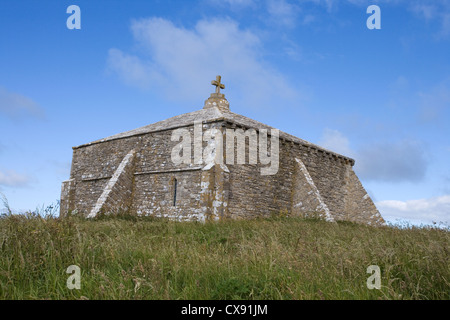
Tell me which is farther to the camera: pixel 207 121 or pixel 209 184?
pixel 207 121

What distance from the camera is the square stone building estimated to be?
16.1 meters

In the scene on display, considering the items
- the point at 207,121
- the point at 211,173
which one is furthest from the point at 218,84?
the point at 211,173

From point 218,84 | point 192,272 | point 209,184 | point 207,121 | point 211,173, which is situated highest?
point 218,84

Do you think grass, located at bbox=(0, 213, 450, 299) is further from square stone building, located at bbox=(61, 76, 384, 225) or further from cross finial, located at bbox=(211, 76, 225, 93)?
cross finial, located at bbox=(211, 76, 225, 93)

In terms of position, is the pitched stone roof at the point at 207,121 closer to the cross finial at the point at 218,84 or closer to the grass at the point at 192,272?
the cross finial at the point at 218,84

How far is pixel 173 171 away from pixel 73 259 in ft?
37.6

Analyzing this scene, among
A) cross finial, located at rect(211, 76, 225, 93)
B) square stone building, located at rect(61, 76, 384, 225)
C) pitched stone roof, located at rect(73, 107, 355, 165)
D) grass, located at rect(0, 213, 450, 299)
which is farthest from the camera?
cross finial, located at rect(211, 76, 225, 93)

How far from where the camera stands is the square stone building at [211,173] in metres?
16.1

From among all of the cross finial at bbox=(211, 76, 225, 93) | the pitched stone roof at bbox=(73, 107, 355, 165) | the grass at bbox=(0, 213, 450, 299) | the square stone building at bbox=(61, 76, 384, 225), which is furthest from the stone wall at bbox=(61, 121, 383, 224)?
the grass at bbox=(0, 213, 450, 299)

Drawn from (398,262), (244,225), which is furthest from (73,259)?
(244,225)

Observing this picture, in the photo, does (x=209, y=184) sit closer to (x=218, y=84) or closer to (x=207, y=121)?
(x=207, y=121)

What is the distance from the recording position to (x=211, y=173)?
51.3ft
